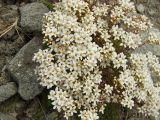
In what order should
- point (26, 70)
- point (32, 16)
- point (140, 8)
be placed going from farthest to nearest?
point (140, 8) < point (32, 16) < point (26, 70)

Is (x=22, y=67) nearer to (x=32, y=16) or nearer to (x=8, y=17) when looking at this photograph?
(x=32, y=16)

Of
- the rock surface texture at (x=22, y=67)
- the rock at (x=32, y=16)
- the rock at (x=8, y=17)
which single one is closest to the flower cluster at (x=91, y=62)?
the rock surface texture at (x=22, y=67)

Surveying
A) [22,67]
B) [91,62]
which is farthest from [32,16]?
[91,62]

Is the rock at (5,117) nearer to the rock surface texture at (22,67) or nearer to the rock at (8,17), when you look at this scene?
the rock surface texture at (22,67)

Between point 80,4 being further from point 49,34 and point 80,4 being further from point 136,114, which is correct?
point 136,114

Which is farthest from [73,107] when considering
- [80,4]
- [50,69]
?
[80,4]

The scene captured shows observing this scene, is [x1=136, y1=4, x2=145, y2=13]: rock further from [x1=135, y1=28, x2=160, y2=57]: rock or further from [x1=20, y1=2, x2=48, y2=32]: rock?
[x1=20, y1=2, x2=48, y2=32]: rock
